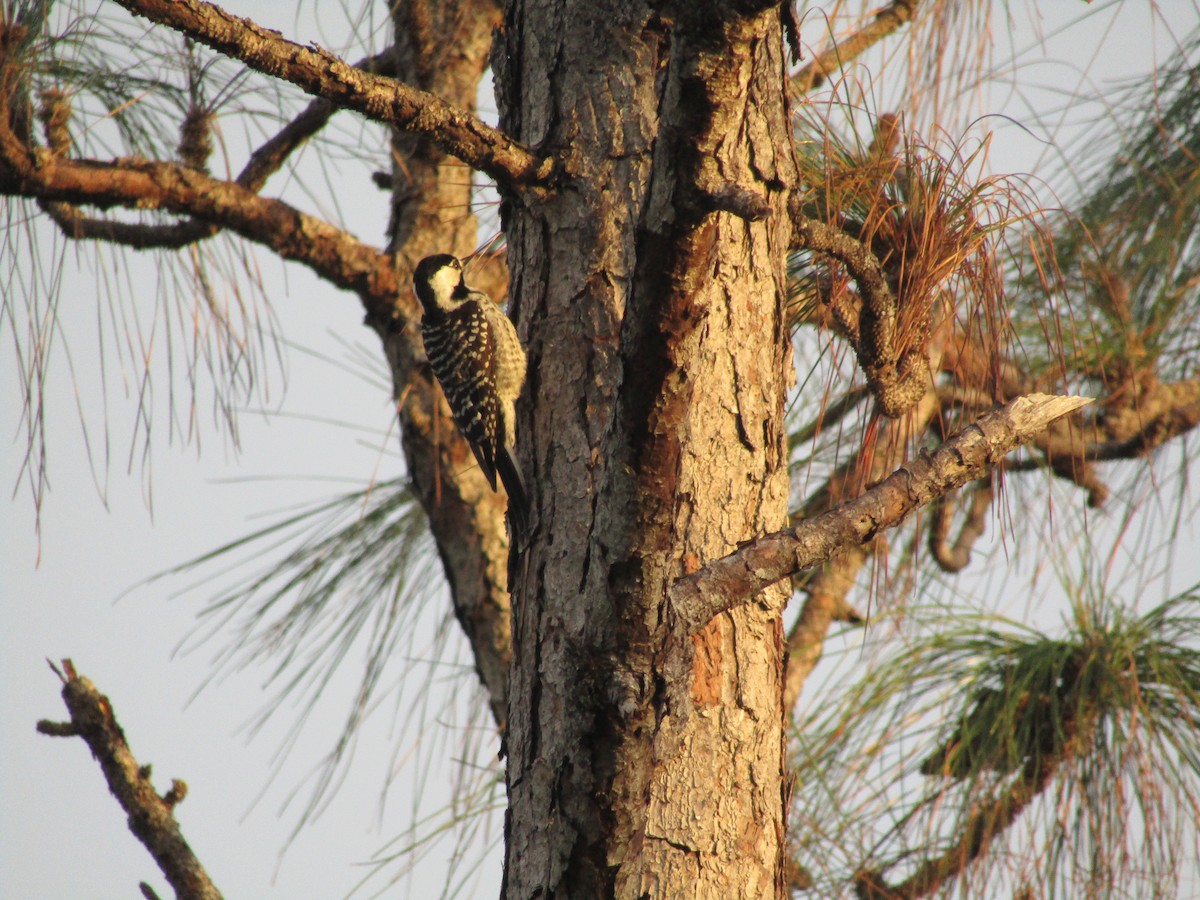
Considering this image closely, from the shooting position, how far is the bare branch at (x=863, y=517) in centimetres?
125

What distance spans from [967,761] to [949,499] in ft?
3.43

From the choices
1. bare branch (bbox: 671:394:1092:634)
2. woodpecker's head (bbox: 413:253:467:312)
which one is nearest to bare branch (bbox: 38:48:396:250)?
woodpecker's head (bbox: 413:253:467:312)

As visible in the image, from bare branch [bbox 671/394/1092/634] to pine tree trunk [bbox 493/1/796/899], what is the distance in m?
0.07

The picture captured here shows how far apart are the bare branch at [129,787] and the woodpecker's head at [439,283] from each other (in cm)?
159

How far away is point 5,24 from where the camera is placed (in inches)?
93.7

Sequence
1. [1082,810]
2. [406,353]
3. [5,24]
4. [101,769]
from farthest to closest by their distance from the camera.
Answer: [406,353] < [1082,810] < [5,24] < [101,769]

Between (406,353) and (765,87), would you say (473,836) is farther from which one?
(765,87)

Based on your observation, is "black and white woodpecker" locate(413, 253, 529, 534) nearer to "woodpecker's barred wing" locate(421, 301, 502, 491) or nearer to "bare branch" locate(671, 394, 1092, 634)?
"woodpecker's barred wing" locate(421, 301, 502, 491)

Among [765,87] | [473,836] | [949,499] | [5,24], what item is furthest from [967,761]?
[5,24]

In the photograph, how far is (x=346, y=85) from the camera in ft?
5.04

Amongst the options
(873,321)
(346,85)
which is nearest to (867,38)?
(873,321)

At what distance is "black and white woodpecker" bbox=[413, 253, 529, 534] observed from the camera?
287 centimetres

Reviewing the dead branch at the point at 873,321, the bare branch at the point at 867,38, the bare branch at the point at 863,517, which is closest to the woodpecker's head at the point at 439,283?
the bare branch at the point at 867,38

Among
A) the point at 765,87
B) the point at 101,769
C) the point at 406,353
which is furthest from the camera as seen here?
the point at 406,353
